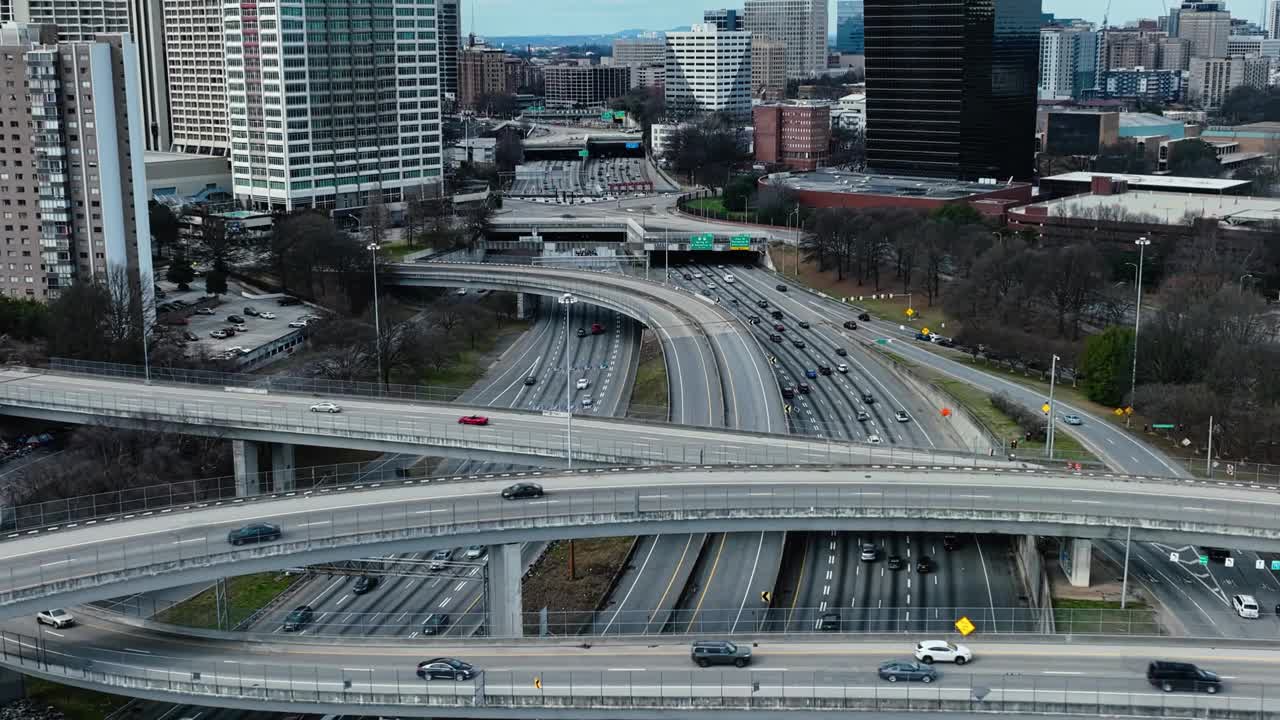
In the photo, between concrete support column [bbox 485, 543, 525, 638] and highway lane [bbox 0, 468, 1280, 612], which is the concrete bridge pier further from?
concrete support column [bbox 485, 543, 525, 638]

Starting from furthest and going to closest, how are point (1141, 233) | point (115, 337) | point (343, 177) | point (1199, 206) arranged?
point (343, 177), point (1199, 206), point (1141, 233), point (115, 337)

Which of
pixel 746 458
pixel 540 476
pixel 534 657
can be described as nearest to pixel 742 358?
pixel 746 458

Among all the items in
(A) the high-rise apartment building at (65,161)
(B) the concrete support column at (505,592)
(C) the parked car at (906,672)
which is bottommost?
(B) the concrete support column at (505,592)

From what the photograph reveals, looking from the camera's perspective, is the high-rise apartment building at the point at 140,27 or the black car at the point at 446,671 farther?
the high-rise apartment building at the point at 140,27

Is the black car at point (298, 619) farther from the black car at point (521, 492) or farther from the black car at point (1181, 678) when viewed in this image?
the black car at point (1181, 678)

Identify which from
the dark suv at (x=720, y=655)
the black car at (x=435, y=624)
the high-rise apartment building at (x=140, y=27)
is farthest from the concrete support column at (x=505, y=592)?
the high-rise apartment building at (x=140, y=27)

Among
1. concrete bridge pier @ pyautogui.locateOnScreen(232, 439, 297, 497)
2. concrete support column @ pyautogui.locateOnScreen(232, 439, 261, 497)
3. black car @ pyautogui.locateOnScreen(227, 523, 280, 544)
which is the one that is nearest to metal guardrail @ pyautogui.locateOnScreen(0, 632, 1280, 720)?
black car @ pyautogui.locateOnScreen(227, 523, 280, 544)

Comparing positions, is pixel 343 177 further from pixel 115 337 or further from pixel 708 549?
pixel 708 549

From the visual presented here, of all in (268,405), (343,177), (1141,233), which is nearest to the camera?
(268,405)
